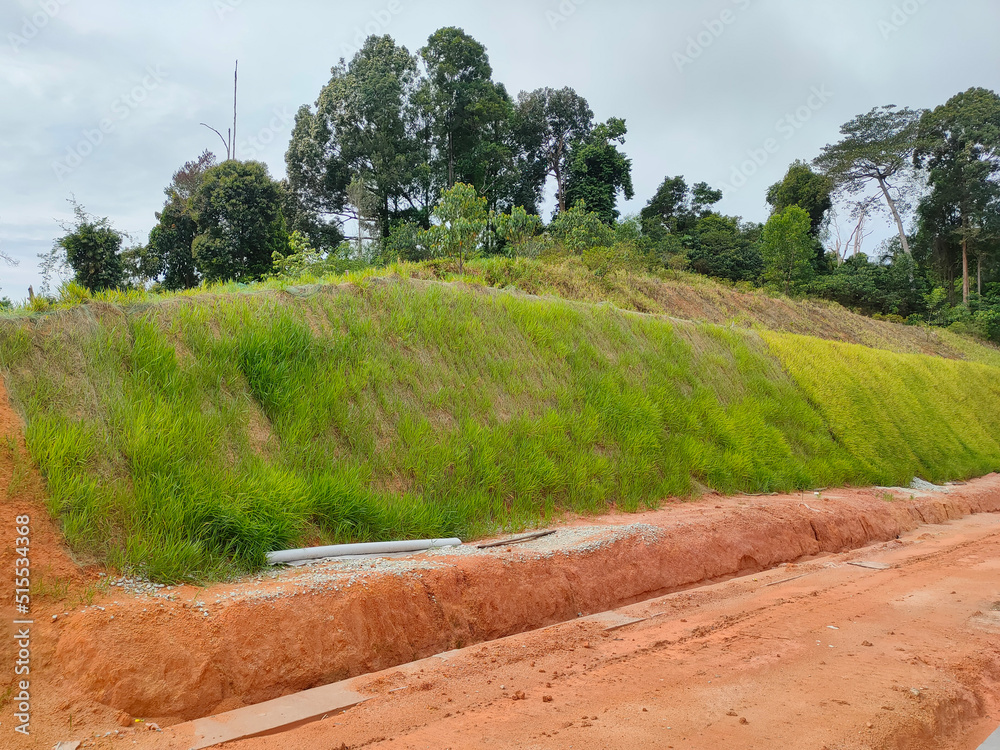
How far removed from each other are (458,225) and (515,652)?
418 inches

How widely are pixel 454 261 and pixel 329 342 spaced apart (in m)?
7.48

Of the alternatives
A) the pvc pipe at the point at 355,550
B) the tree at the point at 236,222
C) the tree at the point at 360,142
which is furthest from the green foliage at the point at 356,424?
the tree at the point at 360,142

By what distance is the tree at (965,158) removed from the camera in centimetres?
3238

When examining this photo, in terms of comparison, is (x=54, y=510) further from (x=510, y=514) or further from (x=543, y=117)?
(x=543, y=117)

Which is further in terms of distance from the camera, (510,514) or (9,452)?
(510,514)

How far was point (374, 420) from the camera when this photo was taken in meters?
5.73

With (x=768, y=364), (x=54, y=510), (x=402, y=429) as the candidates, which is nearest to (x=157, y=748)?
(x=54, y=510)

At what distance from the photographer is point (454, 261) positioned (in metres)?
13.2

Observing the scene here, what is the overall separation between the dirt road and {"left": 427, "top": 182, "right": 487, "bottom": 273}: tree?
9.77 metres

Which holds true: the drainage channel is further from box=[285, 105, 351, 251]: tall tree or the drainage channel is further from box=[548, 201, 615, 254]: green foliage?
box=[285, 105, 351, 251]: tall tree

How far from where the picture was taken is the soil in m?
2.84

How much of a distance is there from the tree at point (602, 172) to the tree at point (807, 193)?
1230 centimetres

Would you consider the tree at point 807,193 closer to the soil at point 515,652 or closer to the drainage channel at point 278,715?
the soil at point 515,652

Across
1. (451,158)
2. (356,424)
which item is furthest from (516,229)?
(451,158)
